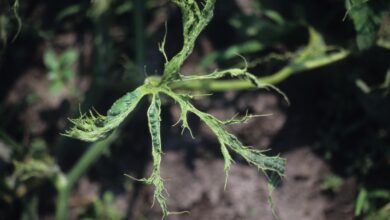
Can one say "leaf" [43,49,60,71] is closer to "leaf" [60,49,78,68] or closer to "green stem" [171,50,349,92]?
"leaf" [60,49,78,68]

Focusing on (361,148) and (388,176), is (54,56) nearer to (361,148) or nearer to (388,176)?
(361,148)

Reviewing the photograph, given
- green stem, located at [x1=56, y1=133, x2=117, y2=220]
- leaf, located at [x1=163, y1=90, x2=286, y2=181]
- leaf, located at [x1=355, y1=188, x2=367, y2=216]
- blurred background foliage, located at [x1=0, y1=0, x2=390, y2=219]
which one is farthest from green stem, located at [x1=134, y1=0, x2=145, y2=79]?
leaf, located at [x1=355, y1=188, x2=367, y2=216]

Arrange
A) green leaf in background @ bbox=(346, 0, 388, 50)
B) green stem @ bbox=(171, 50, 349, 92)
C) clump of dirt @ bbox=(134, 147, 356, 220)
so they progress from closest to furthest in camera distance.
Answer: green leaf in background @ bbox=(346, 0, 388, 50), green stem @ bbox=(171, 50, 349, 92), clump of dirt @ bbox=(134, 147, 356, 220)

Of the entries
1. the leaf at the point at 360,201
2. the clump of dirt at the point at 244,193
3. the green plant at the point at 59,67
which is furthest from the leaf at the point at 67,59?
the leaf at the point at 360,201

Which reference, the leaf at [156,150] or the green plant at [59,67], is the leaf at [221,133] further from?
the green plant at [59,67]

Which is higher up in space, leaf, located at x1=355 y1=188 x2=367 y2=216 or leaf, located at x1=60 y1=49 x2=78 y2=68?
leaf, located at x1=60 y1=49 x2=78 y2=68

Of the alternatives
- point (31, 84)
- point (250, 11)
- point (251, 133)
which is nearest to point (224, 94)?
point (251, 133)

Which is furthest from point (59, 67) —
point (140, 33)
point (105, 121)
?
point (105, 121)

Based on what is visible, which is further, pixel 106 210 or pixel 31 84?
pixel 31 84
